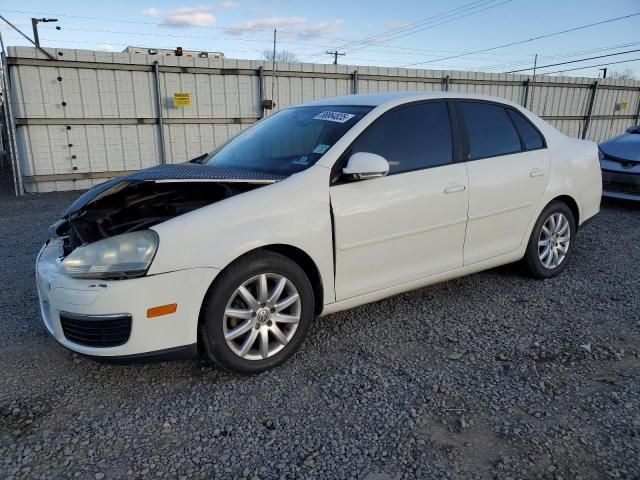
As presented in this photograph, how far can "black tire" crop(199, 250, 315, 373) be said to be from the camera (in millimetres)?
2523

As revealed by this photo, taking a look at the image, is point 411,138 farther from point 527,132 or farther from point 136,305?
point 136,305

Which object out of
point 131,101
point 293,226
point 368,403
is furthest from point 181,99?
point 368,403

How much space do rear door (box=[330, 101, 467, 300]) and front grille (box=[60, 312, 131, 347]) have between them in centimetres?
125

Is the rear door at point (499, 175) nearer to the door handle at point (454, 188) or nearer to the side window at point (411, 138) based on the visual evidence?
the door handle at point (454, 188)

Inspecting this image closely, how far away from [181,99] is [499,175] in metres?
8.21

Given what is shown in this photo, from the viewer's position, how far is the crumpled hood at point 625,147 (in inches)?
287

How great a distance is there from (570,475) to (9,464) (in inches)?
93.3

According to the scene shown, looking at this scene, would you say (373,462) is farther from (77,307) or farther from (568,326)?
(568,326)

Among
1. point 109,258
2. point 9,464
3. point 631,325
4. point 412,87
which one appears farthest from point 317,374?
point 412,87

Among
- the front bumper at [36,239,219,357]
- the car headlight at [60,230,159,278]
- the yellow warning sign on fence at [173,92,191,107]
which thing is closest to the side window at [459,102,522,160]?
the front bumper at [36,239,219,357]

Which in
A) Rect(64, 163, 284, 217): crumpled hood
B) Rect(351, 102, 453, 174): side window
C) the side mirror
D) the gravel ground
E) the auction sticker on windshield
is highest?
the auction sticker on windshield

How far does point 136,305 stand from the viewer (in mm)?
2342

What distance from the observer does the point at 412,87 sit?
41.5 ft

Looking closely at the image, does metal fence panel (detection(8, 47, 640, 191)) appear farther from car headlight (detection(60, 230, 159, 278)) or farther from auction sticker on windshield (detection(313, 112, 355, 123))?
car headlight (detection(60, 230, 159, 278))
